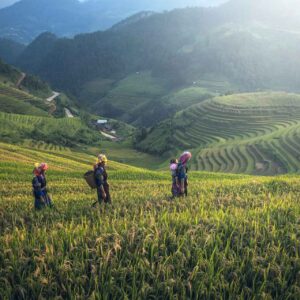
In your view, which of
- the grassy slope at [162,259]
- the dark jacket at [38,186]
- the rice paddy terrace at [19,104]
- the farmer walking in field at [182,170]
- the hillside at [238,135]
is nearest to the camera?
the grassy slope at [162,259]

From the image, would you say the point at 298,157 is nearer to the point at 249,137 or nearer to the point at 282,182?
the point at 249,137

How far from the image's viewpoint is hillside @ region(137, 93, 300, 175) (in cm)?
8969

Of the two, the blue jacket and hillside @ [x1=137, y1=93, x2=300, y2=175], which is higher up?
hillside @ [x1=137, y1=93, x2=300, y2=175]

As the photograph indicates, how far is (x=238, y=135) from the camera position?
118 metres

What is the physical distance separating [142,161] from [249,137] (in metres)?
32.4

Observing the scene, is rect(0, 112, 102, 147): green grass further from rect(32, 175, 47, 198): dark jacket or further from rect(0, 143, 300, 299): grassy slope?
rect(0, 143, 300, 299): grassy slope

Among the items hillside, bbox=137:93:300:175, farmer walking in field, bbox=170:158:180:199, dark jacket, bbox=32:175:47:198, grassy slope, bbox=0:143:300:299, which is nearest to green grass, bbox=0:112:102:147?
hillside, bbox=137:93:300:175

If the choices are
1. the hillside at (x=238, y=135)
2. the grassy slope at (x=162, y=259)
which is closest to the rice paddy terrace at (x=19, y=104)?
the hillside at (x=238, y=135)

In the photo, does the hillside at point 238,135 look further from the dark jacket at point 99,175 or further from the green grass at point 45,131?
the dark jacket at point 99,175

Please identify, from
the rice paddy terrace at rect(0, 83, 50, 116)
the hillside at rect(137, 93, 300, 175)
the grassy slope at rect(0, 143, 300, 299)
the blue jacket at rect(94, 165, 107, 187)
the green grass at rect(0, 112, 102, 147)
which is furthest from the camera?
the rice paddy terrace at rect(0, 83, 50, 116)

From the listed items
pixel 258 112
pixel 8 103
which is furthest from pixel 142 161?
pixel 8 103

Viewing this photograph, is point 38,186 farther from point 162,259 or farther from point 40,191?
point 162,259

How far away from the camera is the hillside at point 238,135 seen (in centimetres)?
8969

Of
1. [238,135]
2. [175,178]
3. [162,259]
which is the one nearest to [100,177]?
[175,178]
